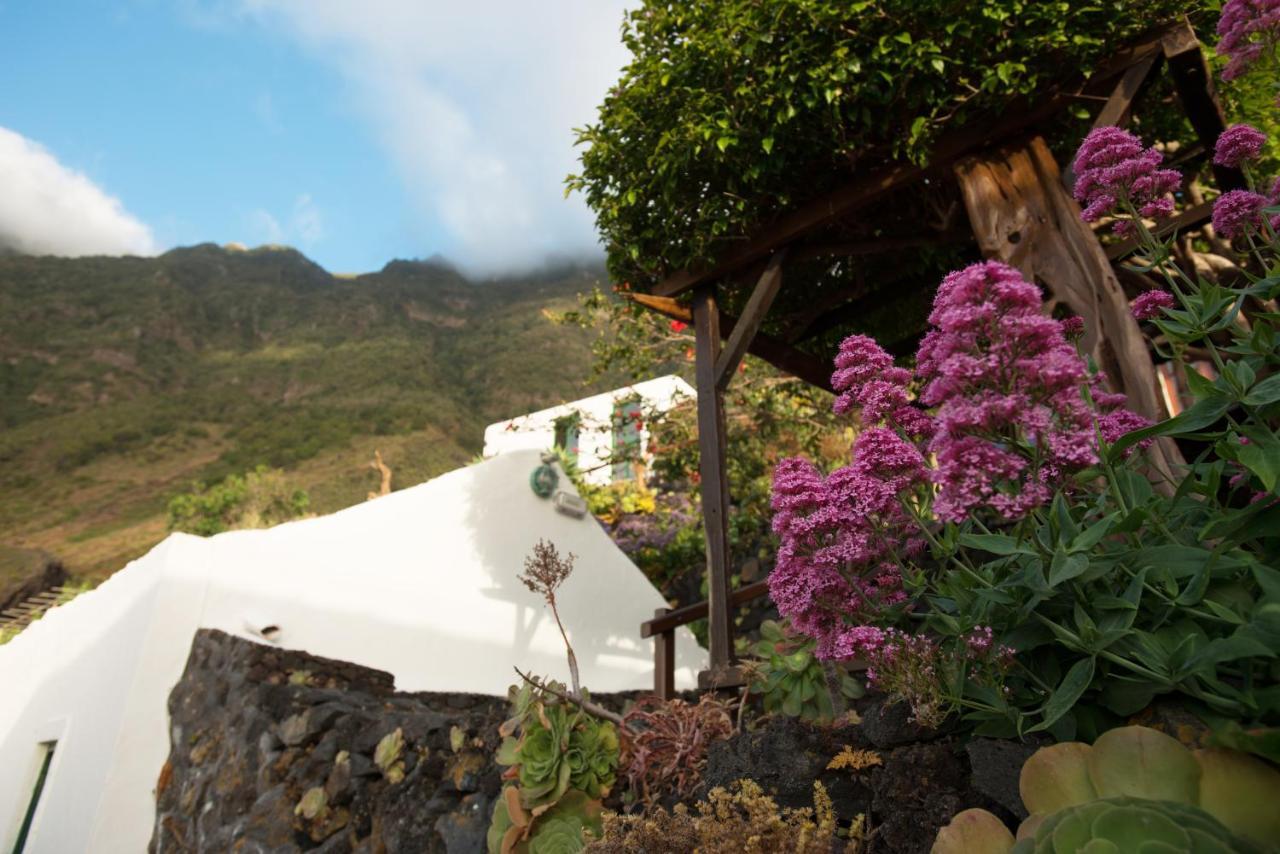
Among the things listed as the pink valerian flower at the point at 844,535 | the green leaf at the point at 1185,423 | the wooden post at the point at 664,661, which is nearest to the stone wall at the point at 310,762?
the wooden post at the point at 664,661

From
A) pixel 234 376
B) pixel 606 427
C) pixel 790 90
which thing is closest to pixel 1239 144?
pixel 790 90

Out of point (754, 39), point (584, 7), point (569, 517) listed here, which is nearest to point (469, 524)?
point (569, 517)

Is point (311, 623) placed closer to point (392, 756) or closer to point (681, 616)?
point (392, 756)

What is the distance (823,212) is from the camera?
12.3 feet

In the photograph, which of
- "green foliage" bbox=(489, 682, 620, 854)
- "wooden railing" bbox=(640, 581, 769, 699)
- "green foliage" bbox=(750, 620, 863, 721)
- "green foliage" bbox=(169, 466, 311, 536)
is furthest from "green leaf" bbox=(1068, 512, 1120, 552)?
"green foliage" bbox=(169, 466, 311, 536)

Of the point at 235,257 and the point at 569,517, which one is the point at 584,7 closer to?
the point at 569,517

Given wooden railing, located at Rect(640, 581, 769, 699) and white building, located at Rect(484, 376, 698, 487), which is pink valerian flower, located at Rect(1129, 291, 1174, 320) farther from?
white building, located at Rect(484, 376, 698, 487)

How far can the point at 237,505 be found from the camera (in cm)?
1764

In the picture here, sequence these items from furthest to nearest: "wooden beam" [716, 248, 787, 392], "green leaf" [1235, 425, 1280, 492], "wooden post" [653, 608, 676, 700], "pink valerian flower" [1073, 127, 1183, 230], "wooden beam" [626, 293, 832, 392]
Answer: "wooden beam" [626, 293, 832, 392] → "wooden post" [653, 608, 676, 700] → "wooden beam" [716, 248, 787, 392] → "pink valerian flower" [1073, 127, 1183, 230] → "green leaf" [1235, 425, 1280, 492]

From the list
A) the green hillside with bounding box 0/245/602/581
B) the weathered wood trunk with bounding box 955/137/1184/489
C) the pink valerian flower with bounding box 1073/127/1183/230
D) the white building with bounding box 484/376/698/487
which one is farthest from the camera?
the green hillside with bounding box 0/245/602/581

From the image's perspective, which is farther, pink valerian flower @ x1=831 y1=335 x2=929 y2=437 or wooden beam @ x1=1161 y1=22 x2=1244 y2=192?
wooden beam @ x1=1161 y1=22 x2=1244 y2=192

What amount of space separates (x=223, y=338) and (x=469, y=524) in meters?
39.7

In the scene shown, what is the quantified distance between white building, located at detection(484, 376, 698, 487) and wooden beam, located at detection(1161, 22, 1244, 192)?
15.8 ft

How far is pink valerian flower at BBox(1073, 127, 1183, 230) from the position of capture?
151cm
